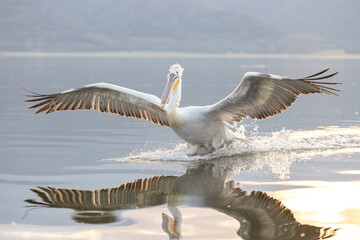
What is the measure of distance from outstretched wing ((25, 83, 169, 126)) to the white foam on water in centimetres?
74

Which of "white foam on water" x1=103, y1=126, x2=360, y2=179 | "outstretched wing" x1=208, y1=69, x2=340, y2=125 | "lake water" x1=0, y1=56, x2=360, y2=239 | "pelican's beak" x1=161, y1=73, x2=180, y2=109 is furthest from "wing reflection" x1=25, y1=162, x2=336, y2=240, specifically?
"outstretched wing" x1=208, y1=69, x2=340, y2=125

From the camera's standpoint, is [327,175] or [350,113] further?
[350,113]

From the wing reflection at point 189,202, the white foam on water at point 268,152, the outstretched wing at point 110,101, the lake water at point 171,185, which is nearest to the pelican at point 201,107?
the outstretched wing at point 110,101

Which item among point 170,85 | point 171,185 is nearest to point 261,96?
point 170,85

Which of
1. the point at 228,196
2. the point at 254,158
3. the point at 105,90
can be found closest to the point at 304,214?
the point at 228,196

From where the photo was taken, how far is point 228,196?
8.25m

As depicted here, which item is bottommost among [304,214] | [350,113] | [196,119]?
[304,214]

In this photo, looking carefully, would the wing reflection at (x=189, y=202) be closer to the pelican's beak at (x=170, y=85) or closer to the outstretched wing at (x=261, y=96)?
the pelican's beak at (x=170, y=85)

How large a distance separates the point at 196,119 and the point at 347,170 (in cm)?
262

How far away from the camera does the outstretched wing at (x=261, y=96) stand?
1038cm

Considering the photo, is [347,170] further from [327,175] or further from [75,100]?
[75,100]

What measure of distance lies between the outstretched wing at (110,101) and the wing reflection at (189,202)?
243cm

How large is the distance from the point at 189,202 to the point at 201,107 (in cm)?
355

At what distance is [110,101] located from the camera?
39.2ft
